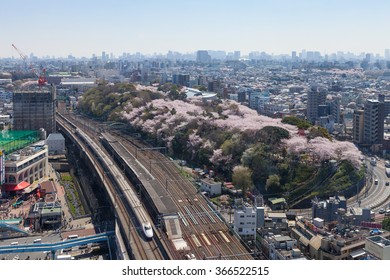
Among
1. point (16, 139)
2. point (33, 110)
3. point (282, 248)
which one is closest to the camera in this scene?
point (282, 248)

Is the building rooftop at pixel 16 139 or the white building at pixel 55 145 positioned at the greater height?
the building rooftop at pixel 16 139

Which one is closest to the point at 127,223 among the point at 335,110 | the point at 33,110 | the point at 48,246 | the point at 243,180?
the point at 48,246

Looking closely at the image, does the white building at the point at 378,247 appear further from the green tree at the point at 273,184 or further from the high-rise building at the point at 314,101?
the high-rise building at the point at 314,101

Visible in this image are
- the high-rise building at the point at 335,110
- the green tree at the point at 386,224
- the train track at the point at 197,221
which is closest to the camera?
the train track at the point at 197,221

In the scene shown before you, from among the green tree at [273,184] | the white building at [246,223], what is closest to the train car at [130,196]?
the white building at [246,223]

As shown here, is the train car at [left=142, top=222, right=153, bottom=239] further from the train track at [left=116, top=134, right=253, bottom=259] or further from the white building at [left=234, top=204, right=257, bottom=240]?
the white building at [left=234, top=204, right=257, bottom=240]

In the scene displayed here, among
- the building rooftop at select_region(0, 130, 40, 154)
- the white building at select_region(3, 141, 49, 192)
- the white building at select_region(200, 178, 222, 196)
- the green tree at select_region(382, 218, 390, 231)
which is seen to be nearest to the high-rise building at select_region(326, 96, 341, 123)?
the white building at select_region(200, 178, 222, 196)

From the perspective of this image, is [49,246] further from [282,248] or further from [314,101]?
[314,101]

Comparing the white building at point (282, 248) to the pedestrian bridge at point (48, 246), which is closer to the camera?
the white building at point (282, 248)

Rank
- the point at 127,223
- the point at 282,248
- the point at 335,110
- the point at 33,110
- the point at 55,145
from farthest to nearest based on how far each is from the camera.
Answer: the point at 335,110 → the point at 33,110 → the point at 55,145 → the point at 127,223 → the point at 282,248
